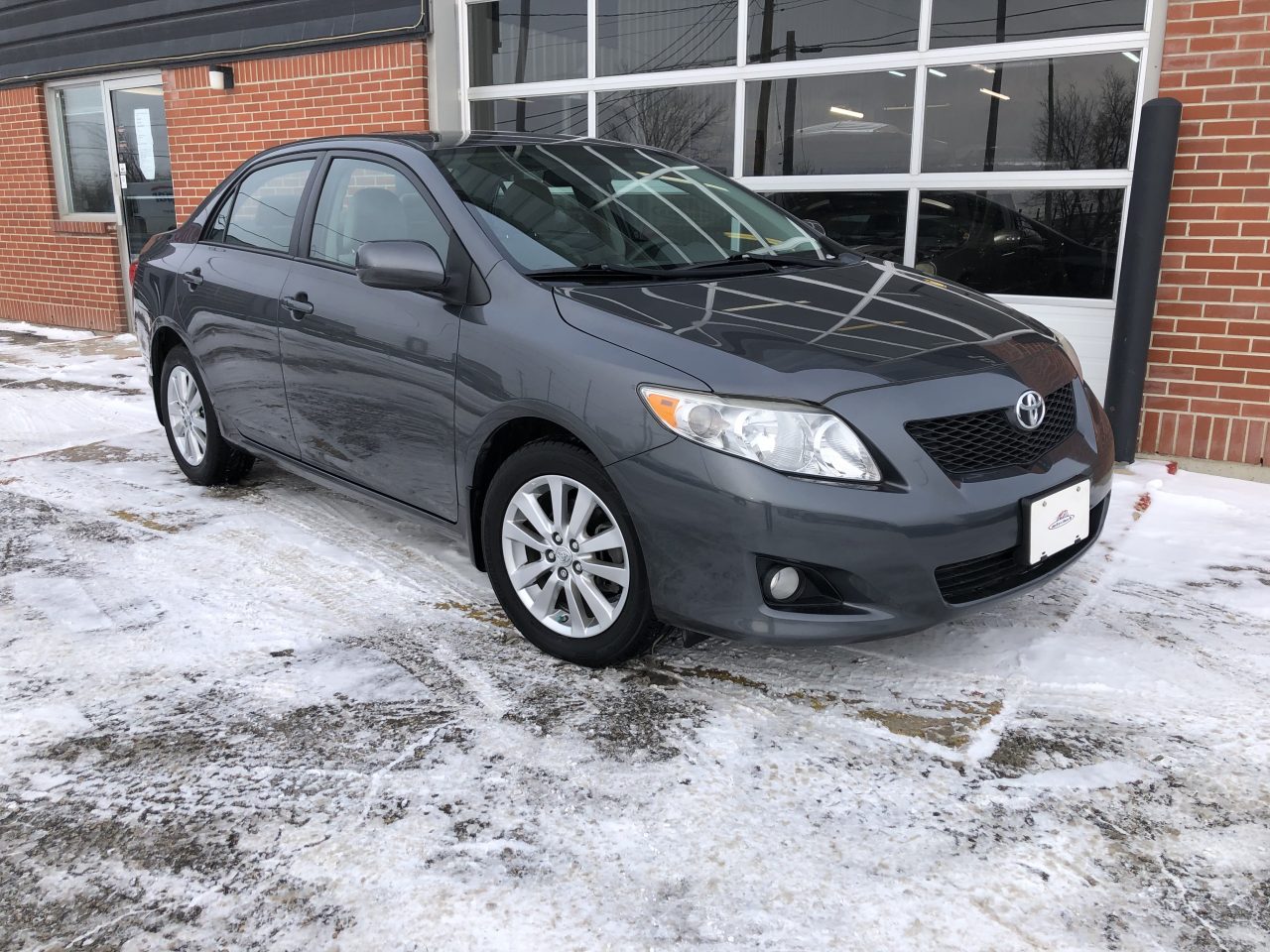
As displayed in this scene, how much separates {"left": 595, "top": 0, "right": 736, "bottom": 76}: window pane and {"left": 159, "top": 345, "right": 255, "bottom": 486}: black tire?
379 centimetres

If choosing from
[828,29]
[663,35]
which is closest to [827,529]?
[828,29]

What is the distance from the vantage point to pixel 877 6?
595cm

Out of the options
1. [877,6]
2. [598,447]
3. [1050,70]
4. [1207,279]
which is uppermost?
[877,6]

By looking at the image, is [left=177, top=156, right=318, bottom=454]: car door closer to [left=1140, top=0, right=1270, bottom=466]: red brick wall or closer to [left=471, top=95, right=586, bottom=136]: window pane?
[left=471, top=95, right=586, bottom=136]: window pane

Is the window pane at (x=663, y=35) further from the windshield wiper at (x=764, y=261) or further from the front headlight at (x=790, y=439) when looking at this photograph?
the front headlight at (x=790, y=439)

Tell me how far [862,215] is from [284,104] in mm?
5188

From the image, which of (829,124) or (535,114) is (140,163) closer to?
(535,114)

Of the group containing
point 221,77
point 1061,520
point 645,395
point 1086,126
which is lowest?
point 1061,520

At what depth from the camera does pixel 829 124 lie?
20.5 ft

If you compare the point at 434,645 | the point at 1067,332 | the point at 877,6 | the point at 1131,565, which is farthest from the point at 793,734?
the point at 877,6

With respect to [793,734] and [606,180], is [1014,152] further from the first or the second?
[793,734]

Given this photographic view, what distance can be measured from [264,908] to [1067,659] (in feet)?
7.76

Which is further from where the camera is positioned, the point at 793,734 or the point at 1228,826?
the point at 793,734

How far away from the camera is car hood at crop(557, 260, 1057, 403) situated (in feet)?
8.65
